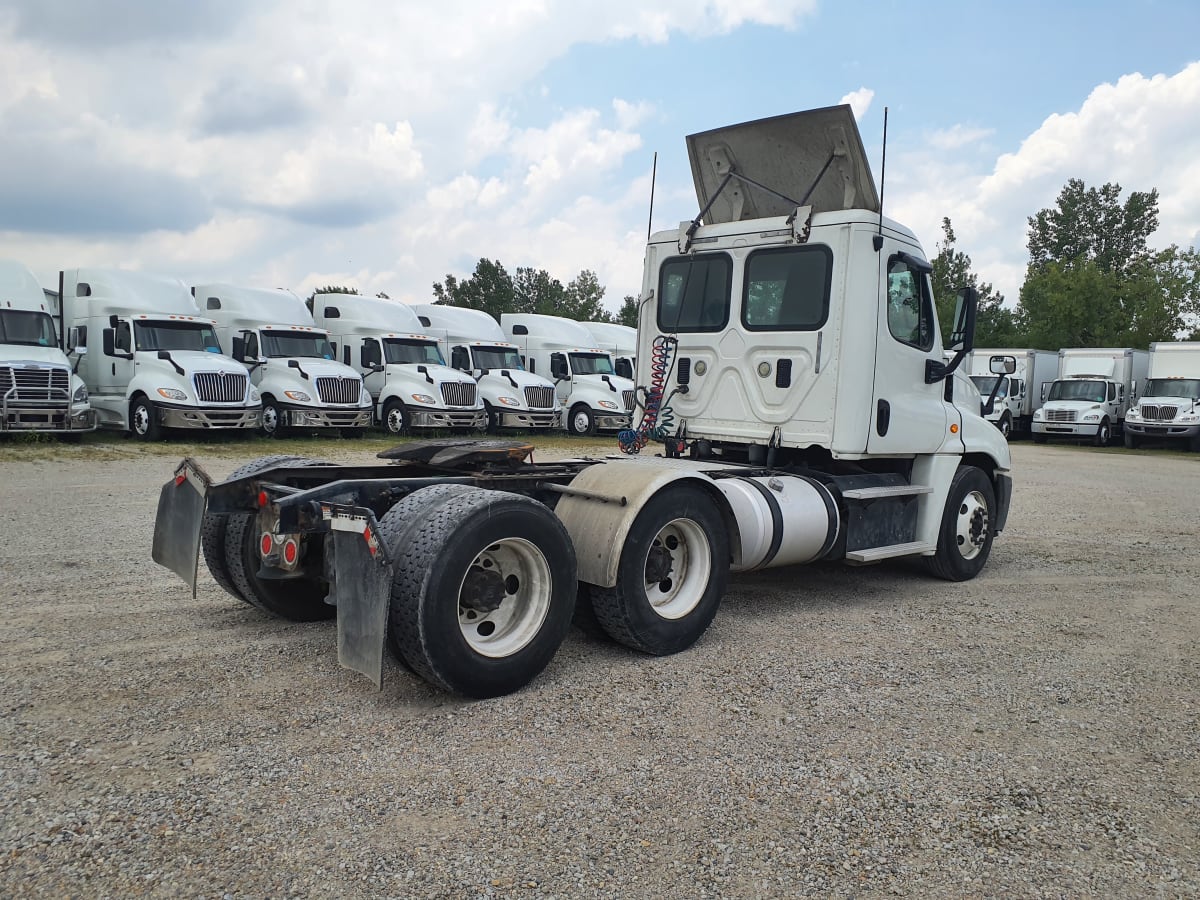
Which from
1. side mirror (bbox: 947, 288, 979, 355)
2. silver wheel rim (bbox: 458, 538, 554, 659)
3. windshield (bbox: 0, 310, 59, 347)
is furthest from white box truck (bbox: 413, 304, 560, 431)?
silver wheel rim (bbox: 458, 538, 554, 659)

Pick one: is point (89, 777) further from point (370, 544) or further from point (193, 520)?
point (193, 520)

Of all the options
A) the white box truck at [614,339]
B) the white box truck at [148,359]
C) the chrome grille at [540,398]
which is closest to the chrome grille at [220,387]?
the white box truck at [148,359]

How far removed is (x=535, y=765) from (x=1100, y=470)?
62.6 feet

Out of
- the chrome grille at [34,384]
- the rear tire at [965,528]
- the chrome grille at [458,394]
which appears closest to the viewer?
the rear tire at [965,528]

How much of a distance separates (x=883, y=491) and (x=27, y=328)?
16815mm

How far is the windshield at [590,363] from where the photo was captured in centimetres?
2555

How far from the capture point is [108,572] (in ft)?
21.7

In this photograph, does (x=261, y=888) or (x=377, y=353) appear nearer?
(x=261, y=888)

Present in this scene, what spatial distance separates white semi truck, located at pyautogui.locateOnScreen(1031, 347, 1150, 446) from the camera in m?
28.5

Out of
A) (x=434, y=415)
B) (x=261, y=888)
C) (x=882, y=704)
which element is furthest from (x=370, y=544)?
(x=434, y=415)

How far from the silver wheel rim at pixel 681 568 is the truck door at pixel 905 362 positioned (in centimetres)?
184

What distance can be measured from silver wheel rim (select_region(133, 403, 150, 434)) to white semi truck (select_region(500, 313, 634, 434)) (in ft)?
34.4

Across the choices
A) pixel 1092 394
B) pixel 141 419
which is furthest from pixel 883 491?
pixel 1092 394

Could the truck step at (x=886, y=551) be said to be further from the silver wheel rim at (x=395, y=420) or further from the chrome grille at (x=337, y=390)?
the silver wheel rim at (x=395, y=420)
